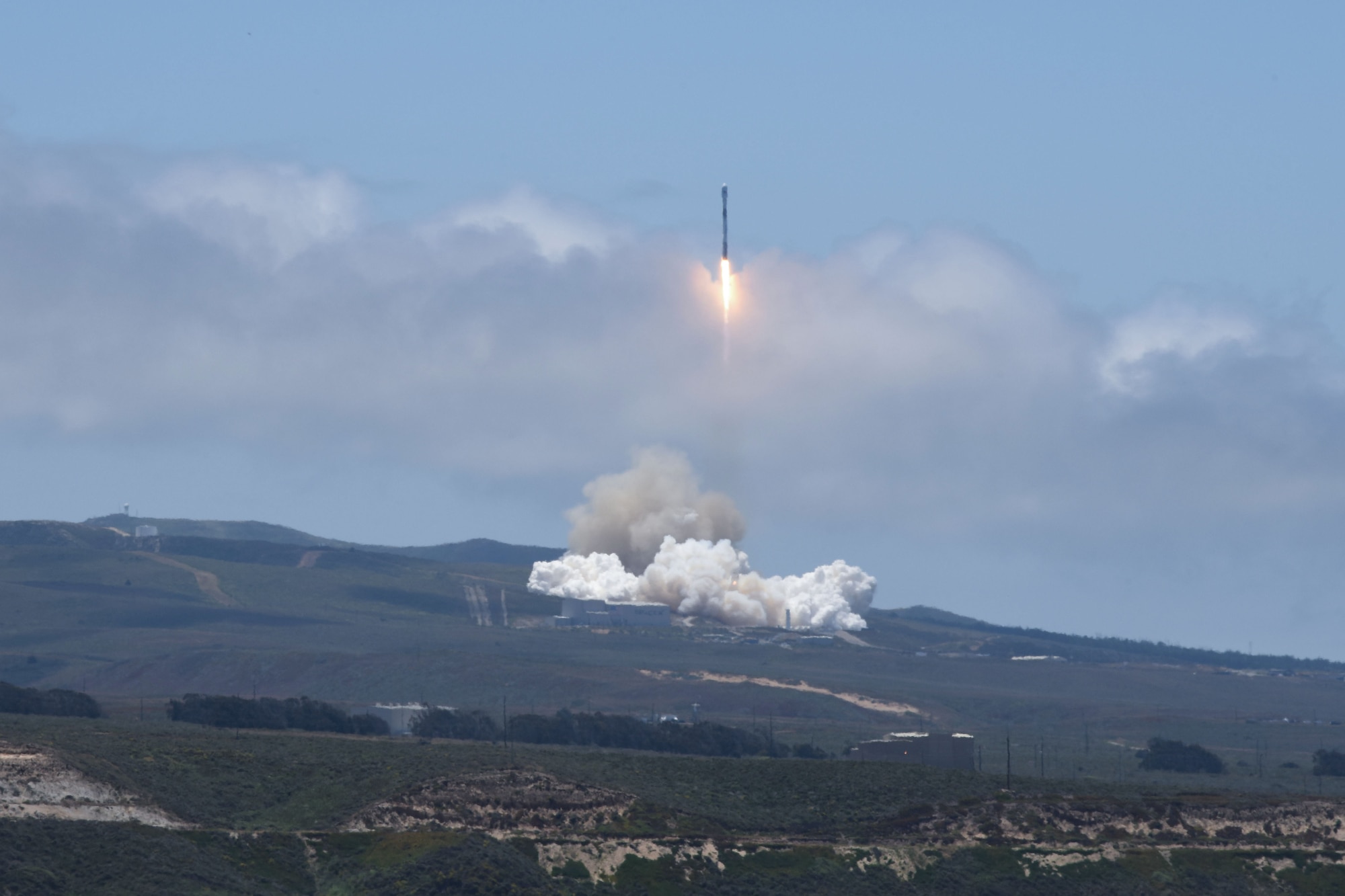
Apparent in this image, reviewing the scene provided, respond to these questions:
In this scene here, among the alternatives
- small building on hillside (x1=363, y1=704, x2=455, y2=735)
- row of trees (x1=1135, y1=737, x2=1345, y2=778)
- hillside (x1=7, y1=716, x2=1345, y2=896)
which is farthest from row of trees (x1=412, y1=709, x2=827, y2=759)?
row of trees (x1=1135, y1=737, x2=1345, y2=778)

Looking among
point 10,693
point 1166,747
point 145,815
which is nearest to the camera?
point 145,815

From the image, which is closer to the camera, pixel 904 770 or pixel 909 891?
pixel 909 891

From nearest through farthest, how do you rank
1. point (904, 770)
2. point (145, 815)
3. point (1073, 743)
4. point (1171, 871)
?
point (145, 815) < point (1171, 871) < point (904, 770) < point (1073, 743)

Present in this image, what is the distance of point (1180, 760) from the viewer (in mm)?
153500

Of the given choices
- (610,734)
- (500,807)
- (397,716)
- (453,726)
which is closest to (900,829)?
(500,807)

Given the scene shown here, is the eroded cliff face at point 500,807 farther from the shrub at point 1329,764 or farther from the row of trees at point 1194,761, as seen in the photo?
the shrub at point 1329,764

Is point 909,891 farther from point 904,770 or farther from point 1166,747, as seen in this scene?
point 1166,747

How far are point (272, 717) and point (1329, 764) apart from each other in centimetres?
8314

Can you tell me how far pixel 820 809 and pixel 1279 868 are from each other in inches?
950

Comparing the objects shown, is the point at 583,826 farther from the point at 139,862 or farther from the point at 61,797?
the point at 61,797

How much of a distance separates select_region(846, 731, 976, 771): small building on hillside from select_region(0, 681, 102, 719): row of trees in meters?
56.6

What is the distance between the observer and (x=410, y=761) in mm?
104500

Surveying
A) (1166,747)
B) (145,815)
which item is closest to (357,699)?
(1166,747)

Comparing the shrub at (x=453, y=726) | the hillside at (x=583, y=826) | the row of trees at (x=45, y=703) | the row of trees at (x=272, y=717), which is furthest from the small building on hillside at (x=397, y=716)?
the hillside at (x=583, y=826)
